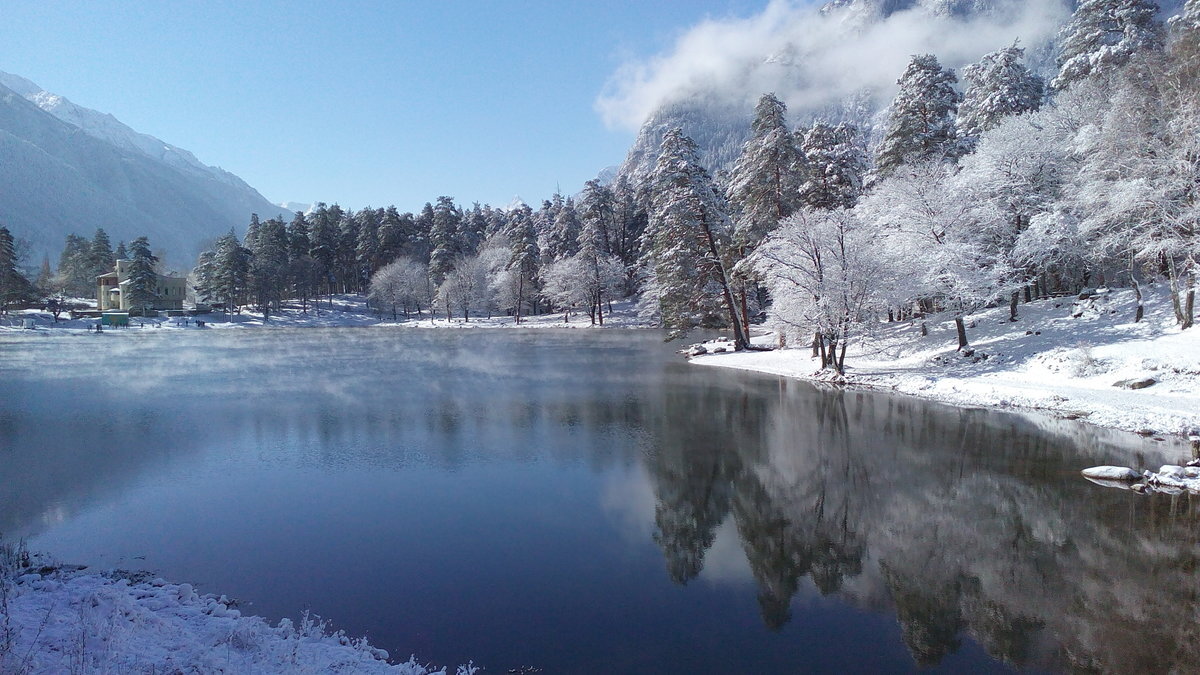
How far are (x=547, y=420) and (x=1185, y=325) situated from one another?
26186mm

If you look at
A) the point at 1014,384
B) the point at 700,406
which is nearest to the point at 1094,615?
the point at 700,406

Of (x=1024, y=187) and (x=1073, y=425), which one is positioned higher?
(x=1024, y=187)

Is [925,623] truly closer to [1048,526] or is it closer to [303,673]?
[1048,526]

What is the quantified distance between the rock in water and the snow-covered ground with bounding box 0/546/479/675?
1586cm

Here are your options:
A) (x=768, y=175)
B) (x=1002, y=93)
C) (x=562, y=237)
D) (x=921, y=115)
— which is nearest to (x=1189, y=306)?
(x=921, y=115)

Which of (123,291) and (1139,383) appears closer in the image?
(1139,383)

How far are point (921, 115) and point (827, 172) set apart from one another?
6.26m

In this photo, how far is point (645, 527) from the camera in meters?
13.1

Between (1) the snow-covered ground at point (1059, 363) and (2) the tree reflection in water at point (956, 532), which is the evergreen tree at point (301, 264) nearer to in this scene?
(1) the snow-covered ground at point (1059, 363)

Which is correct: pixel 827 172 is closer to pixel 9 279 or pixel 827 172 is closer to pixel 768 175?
pixel 768 175

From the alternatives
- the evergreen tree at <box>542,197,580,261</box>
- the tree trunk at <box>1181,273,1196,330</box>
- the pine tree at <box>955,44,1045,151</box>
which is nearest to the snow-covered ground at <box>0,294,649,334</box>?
the evergreen tree at <box>542,197,580,261</box>

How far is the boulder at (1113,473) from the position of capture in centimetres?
1489

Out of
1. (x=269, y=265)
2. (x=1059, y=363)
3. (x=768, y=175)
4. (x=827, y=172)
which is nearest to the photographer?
(x=1059, y=363)

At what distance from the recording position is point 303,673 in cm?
678
